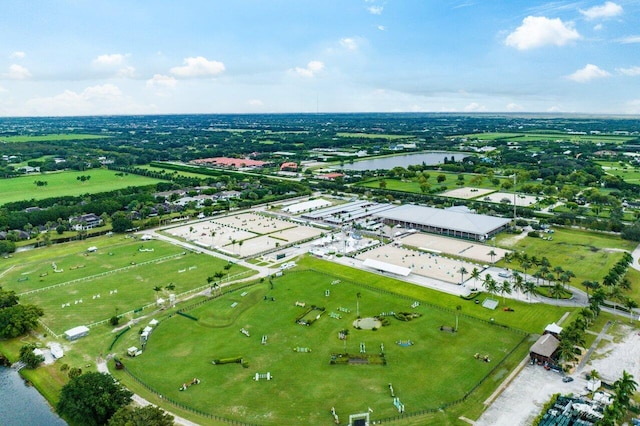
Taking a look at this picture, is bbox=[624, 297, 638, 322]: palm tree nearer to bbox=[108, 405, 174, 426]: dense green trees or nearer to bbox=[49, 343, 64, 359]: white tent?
bbox=[108, 405, 174, 426]: dense green trees

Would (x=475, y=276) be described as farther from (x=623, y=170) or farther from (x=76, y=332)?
(x=623, y=170)

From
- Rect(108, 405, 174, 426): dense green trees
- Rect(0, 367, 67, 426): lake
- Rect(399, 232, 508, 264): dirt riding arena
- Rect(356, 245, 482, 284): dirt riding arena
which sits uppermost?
Rect(108, 405, 174, 426): dense green trees

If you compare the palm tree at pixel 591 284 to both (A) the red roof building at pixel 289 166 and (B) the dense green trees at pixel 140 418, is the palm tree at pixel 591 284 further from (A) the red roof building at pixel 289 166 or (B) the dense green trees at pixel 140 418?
(A) the red roof building at pixel 289 166

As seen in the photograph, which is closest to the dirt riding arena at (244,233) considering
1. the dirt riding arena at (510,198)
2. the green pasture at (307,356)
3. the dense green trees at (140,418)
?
the green pasture at (307,356)

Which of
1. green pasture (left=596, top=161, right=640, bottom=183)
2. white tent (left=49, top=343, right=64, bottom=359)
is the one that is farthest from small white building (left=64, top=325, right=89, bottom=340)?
green pasture (left=596, top=161, right=640, bottom=183)

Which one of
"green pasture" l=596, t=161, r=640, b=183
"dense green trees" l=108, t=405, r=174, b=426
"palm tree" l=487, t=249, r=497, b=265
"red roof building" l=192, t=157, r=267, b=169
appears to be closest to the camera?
Answer: "dense green trees" l=108, t=405, r=174, b=426

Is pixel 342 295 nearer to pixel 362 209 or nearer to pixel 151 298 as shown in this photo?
pixel 151 298

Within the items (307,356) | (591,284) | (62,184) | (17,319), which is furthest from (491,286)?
(62,184)
